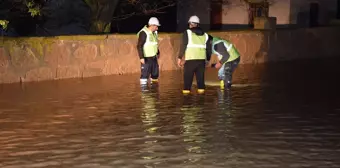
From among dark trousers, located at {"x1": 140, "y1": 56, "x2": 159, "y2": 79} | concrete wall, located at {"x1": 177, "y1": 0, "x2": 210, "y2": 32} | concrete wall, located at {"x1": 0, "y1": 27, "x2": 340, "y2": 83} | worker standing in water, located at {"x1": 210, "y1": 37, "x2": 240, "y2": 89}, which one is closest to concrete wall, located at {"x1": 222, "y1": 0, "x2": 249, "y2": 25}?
concrete wall, located at {"x1": 177, "y1": 0, "x2": 210, "y2": 32}

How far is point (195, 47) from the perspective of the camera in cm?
1398

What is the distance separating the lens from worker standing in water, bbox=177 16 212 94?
13.9m

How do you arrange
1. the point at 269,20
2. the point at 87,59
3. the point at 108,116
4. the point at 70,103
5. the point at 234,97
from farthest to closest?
the point at 269,20
the point at 87,59
the point at 234,97
the point at 70,103
the point at 108,116

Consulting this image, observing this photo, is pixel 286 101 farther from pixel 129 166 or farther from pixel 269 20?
pixel 269 20

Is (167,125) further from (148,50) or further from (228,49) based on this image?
(148,50)

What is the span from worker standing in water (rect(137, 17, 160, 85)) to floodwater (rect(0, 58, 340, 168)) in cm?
42

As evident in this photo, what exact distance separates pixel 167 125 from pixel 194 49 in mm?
3594

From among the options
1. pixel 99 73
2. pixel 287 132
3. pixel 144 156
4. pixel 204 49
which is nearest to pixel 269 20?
pixel 99 73

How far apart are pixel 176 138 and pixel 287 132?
5.63ft

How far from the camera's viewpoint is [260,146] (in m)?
9.07

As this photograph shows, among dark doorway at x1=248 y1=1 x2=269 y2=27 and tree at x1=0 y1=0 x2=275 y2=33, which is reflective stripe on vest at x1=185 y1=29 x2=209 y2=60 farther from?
dark doorway at x1=248 y1=1 x2=269 y2=27

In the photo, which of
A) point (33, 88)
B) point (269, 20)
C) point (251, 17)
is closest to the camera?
point (33, 88)

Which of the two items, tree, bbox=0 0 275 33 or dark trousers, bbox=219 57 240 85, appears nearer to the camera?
dark trousers, bbox=219 57 240 85

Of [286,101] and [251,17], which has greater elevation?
[251,17]
